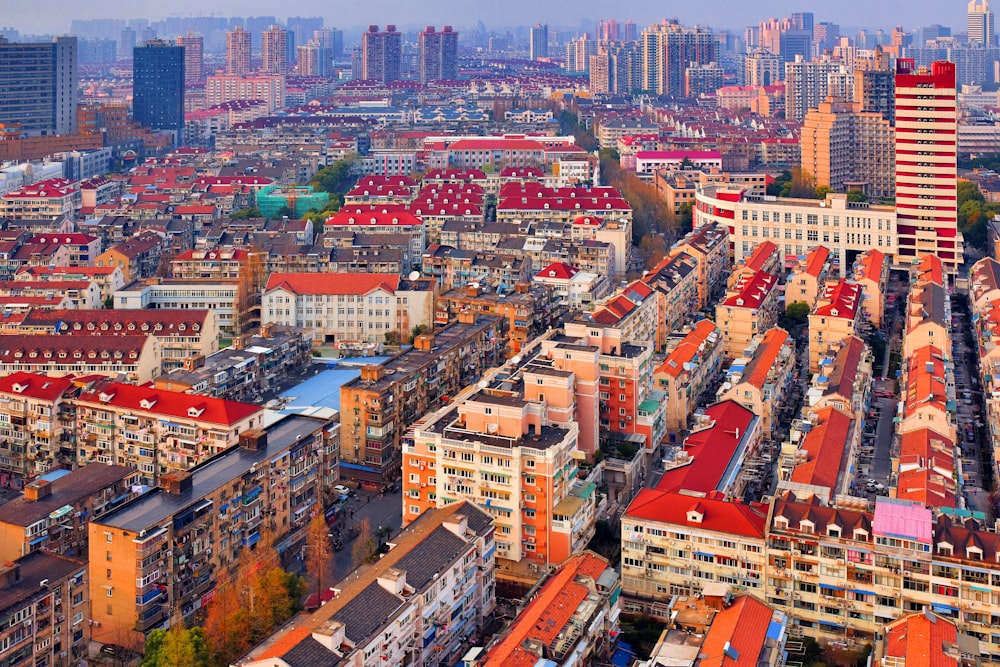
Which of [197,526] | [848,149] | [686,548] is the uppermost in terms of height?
[848,149]

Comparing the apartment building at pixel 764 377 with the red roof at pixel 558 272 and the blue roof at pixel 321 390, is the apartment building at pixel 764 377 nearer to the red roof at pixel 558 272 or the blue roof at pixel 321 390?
the red roof at pixel 558 272

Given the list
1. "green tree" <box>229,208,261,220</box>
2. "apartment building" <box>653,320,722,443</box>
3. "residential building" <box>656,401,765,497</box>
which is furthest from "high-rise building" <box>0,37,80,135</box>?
"residential building" <box>656,401,765,497</box>

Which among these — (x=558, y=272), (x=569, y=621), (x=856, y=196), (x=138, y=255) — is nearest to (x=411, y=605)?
(x=569, y=621)

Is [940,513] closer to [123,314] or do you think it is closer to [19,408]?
[19,408]

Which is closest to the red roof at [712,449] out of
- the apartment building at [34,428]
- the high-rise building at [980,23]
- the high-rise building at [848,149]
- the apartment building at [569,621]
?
the apartment building at [569,621]

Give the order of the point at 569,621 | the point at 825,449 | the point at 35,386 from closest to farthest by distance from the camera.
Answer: the point at 569,621 → the point at 825,449 → the point at 35,386

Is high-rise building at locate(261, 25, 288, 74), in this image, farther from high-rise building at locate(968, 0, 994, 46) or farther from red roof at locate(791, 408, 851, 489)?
red roof at locate(791, 408, 851, 489)

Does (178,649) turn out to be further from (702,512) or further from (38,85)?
(38,85)
